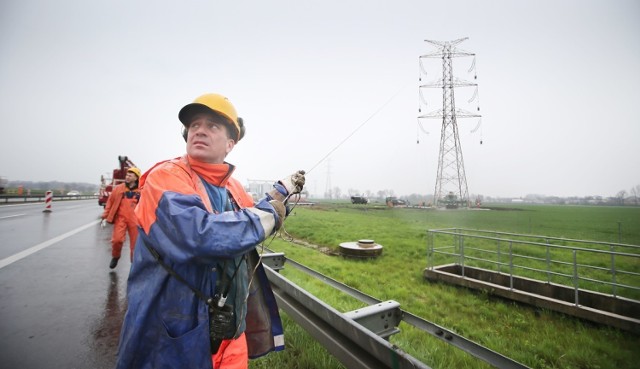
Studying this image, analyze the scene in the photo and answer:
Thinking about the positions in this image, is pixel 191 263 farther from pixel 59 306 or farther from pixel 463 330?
pixel 463 330

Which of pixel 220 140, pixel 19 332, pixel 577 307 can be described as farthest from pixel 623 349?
pixel 19 332

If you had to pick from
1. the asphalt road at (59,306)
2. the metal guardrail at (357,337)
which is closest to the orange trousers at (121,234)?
the asphalt road at (59,306)

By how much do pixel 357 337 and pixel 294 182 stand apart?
108 cm

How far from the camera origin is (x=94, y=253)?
748 cm

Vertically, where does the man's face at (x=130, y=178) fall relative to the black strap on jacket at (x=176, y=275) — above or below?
above

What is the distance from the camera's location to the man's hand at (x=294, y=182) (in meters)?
1.93

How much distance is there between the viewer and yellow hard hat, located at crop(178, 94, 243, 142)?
5.64ft

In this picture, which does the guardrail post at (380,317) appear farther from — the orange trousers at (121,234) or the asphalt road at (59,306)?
the orange trousers at (121,234)

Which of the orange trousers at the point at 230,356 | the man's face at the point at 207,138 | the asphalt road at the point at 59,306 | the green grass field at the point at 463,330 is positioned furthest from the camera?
the green grass field at the point at 463,330

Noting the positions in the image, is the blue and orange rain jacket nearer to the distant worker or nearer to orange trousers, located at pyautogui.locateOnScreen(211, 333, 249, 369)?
the distant worker

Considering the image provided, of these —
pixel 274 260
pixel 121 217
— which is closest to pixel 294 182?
pixel 274 260

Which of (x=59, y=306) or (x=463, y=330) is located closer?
(x=59, y=306)

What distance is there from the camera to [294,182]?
1.98 m

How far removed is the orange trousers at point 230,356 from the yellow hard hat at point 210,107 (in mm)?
1376
